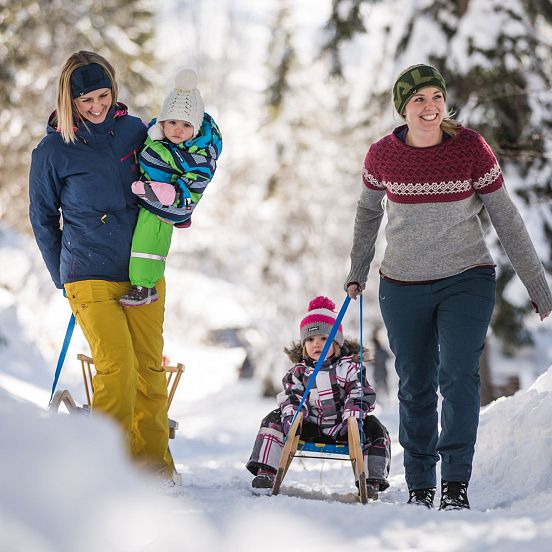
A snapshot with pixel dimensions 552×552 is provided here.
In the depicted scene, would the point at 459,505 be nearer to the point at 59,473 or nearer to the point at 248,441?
the point at 59,473

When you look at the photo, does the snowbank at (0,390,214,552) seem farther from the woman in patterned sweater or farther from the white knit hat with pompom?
the white knit hat with pompom

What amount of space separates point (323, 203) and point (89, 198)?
16616 millimetres

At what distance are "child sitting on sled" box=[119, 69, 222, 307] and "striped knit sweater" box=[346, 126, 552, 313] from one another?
Result: 101 cm

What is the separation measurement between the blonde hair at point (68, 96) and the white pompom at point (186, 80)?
393mm

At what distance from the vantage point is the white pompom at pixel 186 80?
15.4ft

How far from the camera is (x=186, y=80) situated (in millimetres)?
4766

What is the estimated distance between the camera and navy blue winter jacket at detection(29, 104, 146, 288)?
442 centimetres

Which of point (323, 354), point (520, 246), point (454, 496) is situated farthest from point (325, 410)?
point (520, 246)

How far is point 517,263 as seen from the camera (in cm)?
418

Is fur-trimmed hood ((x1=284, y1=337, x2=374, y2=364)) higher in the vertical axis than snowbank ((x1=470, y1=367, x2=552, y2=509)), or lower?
higher

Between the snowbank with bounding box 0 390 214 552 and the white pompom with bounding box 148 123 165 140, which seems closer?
the snowbank with bounding box 0 390 214 552

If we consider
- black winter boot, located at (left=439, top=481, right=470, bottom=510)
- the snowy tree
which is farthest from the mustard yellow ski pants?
the snowy tree

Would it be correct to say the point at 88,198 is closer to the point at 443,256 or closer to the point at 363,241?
the point at 363,241

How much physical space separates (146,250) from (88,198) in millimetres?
400
